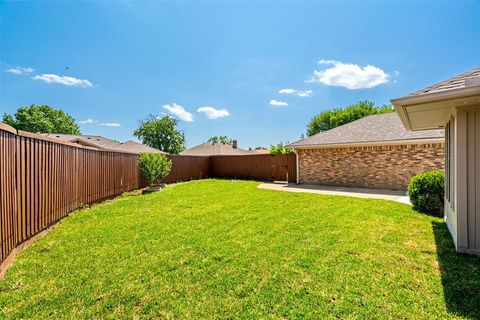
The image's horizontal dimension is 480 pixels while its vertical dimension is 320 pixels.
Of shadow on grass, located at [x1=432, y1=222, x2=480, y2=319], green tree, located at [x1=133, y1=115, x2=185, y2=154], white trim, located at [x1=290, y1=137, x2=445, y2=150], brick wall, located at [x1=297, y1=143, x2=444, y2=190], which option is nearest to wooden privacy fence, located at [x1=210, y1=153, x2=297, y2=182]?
brick wall, located at [x1=297, y1=143, x2=444, y2=190]

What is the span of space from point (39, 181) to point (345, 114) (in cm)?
3888

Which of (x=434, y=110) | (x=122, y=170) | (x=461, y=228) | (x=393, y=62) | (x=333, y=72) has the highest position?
(x=333, y=72)

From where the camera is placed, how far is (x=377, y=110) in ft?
117

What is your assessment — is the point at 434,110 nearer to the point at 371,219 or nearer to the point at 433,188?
the point at 371,219

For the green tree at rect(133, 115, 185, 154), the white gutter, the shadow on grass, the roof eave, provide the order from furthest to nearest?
the green tree at rect(133, 115, 185, 154)
the white gutter
the roof eave
the shadow on grass

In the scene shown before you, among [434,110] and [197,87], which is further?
[197,87]

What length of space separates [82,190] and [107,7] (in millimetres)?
6454

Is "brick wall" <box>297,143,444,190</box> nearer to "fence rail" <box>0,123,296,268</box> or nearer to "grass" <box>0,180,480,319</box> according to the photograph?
"grass" <box>0,180,480,319</box>

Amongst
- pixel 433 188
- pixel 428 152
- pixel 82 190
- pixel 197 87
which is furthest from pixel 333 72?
pixel 82 190

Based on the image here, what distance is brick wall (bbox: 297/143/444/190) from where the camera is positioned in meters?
9.32

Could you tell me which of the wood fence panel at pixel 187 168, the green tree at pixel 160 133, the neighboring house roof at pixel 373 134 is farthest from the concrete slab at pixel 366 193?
the green tree at pixel 160 133

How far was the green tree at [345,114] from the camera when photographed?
1394 inches

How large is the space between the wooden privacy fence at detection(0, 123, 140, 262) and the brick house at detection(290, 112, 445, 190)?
10.0 m

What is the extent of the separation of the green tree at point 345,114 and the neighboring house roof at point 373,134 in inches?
951
